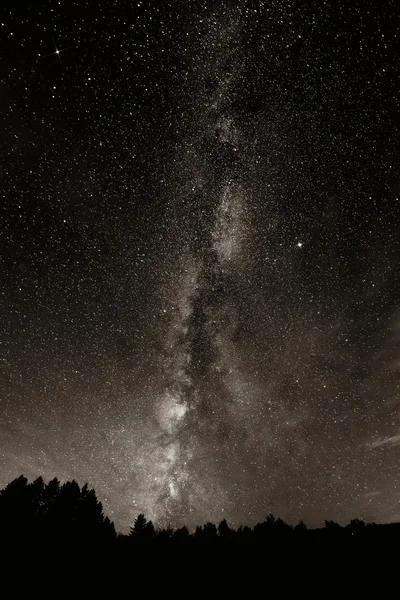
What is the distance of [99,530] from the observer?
3044 centimetres

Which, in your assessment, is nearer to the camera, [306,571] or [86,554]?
[306,571]

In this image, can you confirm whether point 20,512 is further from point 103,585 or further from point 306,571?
point 306,571

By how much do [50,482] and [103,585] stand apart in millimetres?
13768

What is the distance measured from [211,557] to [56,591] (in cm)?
1100

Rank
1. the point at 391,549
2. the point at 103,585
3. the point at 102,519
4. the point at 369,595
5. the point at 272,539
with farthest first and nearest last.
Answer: the point at 102,519 → the point at 272,539 → the point at 103,585 → the point at 391,549 → the point at 369,595

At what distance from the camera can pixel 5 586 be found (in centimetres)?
2064

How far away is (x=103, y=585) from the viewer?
22969mm

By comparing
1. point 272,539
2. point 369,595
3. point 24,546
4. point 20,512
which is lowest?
point 369,595

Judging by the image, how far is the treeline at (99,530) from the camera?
22.2 metres

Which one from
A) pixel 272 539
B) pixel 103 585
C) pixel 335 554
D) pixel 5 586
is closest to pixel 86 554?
pixel 103 585

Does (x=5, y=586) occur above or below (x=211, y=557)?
above

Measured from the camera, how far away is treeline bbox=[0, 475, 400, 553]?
874 inches

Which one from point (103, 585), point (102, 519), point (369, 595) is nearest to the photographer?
point (369, 595)

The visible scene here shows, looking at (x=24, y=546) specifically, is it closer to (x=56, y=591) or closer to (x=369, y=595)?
(x=56, y=591)
